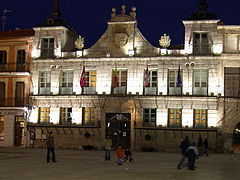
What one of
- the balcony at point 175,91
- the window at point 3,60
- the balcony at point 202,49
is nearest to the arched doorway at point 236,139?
the balcony at point 175,91

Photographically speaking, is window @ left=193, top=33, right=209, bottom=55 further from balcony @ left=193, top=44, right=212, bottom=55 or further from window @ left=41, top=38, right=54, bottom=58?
window @ left=41, top=38, right=54, bottom=58

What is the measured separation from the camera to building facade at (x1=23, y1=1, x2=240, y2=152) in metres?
34.9

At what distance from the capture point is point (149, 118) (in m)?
36.3

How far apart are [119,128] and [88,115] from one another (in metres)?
3.06

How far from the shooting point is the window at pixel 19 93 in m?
39.9

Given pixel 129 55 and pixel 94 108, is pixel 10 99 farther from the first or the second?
pixel 129 55

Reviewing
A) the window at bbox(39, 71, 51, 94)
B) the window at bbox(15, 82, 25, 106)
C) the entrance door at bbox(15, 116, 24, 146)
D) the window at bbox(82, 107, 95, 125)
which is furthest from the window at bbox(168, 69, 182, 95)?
the entrance door at bbox(15, 116, 24, 146)

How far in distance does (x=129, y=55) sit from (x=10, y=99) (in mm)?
A: 12368

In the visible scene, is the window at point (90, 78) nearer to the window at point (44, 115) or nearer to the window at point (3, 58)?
the window at point (44, 115)

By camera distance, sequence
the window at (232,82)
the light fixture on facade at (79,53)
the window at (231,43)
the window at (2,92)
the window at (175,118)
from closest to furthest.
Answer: the window at (232,82) → the window at (231,43) → the window at (175,118) → the light fixture on facade at (79,53) → the window at (2,92)

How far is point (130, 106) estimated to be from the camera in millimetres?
36469

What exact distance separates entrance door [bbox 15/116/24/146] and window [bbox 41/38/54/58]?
6.43 meters

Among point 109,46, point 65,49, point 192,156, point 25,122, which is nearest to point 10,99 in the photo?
point 25,122

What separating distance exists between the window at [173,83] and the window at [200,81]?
1.35 m
